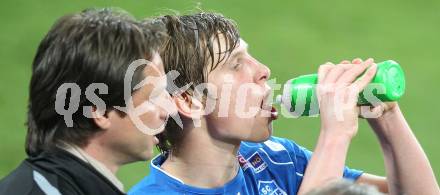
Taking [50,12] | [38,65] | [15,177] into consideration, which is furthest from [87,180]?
[50,12]

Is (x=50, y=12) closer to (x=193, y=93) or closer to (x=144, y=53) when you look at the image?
(x=193, y=93)

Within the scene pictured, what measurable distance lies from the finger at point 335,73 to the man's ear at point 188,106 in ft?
1.14

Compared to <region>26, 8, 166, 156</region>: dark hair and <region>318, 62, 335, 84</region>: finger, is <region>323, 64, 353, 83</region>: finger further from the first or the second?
<region>26, 8, 166, 156</region>: dark hair

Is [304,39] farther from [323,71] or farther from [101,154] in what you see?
[101,154]

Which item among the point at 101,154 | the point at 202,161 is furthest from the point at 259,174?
the point at 101,154

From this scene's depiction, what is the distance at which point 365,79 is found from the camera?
2.00 meters

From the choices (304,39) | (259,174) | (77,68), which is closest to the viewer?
(77,68)

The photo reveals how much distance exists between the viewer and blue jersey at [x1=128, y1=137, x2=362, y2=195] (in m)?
2.09

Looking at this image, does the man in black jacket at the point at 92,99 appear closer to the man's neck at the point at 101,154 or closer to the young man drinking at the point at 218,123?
the man's neck at the point at 101,154

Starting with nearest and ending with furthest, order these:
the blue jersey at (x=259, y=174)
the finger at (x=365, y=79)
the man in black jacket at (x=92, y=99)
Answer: the man in black jacket at (x=92, y=99)
the finger at (x=365, y=79)
the blue jersey at (x=259, y=174)

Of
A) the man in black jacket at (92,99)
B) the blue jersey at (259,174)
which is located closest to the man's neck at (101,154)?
the man in black jacket at (92,99)

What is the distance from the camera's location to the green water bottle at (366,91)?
2025 millimetres

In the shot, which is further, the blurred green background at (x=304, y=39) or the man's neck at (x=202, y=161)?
the blurred green background at (x=304, y=39)

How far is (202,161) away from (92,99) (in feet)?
1.52
